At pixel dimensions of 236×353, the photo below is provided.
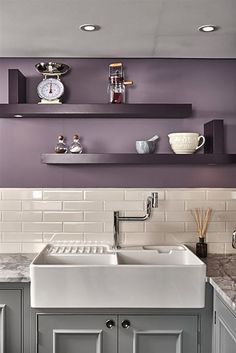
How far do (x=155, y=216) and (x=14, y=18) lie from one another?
1.57 meters

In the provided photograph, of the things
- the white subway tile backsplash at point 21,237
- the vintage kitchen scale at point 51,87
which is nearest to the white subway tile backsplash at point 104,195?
the white subway tile backsplash at point 21,237

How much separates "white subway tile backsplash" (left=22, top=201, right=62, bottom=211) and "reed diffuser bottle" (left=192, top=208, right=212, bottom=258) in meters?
0.94

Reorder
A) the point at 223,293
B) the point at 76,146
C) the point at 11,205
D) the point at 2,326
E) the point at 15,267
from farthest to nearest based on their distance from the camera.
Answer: the point at 11,205 → the point at 76,146 → the point at 15,267 → the point at 2,326 → the point at 223,293

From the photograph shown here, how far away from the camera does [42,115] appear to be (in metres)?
3.31

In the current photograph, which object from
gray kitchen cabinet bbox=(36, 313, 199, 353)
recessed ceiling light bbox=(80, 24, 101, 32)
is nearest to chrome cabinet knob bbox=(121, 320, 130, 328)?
gray kitchen cabinet bbox=(36, 313, 199, 353)

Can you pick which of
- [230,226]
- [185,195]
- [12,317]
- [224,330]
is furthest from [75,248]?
[224,330]

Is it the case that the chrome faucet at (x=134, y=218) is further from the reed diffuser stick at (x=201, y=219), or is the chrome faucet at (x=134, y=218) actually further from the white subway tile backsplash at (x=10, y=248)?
the white subway tile backsplash at (x=10, y=248)

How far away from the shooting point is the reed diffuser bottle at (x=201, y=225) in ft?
10.8

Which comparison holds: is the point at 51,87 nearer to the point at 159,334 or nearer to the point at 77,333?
the point at 77,333

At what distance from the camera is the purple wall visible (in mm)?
3416

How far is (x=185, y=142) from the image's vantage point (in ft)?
10.5

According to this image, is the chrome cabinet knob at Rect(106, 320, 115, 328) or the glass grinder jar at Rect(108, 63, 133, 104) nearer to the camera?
the chrome cabinet knob at Rect(106, 320, 115, 328)

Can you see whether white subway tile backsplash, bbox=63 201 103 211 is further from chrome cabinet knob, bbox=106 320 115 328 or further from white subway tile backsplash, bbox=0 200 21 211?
chrome cabinet knob, bbox=106 320 115 328

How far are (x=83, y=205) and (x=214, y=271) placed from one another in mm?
1041
